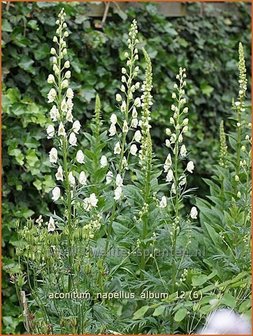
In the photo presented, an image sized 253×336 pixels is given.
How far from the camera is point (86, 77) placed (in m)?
3.58

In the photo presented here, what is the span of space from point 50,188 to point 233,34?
1.96 metres

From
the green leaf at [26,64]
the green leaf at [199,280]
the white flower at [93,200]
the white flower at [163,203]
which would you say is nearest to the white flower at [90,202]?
the white flower at [93,200]

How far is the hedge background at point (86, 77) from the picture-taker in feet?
10.8

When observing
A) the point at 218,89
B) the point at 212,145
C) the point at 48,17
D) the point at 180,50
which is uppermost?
the point at 48,17

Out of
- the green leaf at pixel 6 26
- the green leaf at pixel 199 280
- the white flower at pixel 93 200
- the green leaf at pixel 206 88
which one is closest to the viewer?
the green leaf at pixel 199 280

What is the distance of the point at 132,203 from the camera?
2365 mm

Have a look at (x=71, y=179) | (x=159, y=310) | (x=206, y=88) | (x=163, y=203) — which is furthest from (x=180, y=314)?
(x=206, y=88)

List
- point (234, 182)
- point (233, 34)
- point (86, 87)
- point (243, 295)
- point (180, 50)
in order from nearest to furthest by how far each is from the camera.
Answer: point (243, 295)
point (234, 182)
point (86, 87)
point (180, 50)
point (233, 34)

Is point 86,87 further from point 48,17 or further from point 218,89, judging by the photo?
point 218,89

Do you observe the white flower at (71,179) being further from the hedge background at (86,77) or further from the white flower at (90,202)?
the hedge background at (86,77)

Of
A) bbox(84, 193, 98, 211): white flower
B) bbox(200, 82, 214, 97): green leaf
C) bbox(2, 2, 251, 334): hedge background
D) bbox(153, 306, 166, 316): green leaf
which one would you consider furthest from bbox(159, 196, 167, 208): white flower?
bbox(200, 82, 214, 97): green leaf

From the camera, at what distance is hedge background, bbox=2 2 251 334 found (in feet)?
10.8

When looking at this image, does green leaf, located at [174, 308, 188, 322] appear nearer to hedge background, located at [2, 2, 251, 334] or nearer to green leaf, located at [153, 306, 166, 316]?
green leaf, located at [153, 306, 166, 316]

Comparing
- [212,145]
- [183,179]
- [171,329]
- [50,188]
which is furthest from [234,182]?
[212,145]
